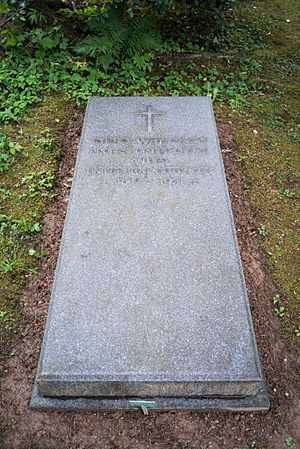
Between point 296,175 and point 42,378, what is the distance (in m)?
2.56

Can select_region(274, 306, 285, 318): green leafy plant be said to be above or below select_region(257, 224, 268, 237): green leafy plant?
below

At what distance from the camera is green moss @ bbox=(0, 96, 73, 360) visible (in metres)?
2.73

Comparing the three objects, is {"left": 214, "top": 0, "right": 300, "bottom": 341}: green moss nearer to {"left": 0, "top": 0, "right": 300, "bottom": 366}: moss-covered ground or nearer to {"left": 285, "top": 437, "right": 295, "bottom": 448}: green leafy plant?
{"left": 0, "top": 0, "right": 300, "bottom": 366}: moss-covered ground

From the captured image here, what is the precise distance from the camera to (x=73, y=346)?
2.14 m

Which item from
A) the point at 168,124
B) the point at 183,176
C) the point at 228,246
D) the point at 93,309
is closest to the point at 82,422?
the point at 93,309

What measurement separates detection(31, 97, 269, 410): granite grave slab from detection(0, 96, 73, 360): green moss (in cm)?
48

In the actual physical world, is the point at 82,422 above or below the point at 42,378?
below

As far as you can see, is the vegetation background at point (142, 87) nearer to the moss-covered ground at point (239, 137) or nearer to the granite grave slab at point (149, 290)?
the moss-covered ground at point (239, 137)

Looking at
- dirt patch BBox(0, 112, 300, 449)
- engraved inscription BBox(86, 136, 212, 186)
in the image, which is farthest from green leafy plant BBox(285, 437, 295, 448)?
engraved inscription BBox(86, 136, 212, 186)

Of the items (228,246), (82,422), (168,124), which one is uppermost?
(168,124)

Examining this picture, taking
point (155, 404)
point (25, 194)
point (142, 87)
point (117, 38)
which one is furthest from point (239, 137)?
point (155, 404)

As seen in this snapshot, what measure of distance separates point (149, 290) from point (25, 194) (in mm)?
1441

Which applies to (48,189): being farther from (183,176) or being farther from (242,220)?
(242,220)

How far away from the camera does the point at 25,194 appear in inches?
128
